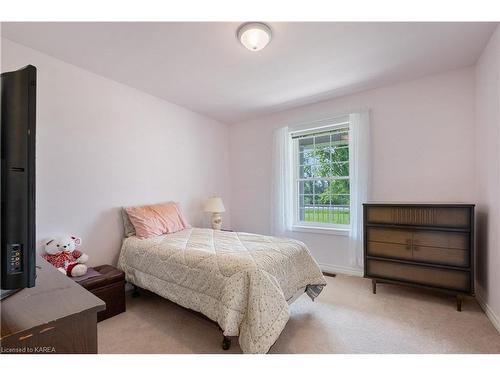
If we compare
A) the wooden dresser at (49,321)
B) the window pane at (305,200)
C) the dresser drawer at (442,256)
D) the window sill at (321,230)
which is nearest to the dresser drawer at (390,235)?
the dresser drawer at (442,256)

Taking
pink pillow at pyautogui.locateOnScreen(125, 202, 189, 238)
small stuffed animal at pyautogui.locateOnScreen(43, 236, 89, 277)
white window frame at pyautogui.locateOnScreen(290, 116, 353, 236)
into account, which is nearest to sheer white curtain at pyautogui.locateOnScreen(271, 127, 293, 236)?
white window frame at pyautogui.locateOnScreen(290, 116, 353, 236)

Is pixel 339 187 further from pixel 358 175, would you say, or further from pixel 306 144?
pixel 306 144

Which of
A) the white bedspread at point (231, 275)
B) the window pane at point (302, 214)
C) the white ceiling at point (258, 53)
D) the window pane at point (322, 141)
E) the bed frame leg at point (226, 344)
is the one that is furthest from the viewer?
the window pane at point (302, 214)

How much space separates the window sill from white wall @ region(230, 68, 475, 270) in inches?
2.6

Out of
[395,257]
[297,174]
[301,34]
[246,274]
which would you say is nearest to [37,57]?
[301,34]

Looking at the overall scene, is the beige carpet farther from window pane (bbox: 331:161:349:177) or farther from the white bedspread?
window pane (bbox: 331:161:349:177)

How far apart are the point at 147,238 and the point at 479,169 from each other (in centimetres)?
347

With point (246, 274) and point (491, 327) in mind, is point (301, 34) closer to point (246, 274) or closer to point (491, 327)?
point (246, 274)

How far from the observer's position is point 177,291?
1927 mm

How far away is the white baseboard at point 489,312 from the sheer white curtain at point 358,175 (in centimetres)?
110

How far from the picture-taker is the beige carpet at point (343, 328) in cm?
170

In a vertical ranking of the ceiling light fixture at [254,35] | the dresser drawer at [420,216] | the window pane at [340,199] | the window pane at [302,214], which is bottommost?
the window pane at [302,214]

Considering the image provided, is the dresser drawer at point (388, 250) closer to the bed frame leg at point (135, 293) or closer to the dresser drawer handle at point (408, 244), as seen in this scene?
the dresser drawer handle at point (408, 244)

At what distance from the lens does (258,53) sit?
213 cm
